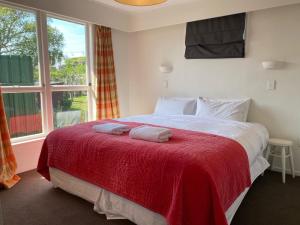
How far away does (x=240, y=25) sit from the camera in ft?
9.96

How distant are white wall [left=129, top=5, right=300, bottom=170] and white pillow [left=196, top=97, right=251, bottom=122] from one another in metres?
0.19

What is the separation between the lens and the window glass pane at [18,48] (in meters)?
2.75

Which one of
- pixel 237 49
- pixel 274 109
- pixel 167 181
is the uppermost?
pixel 237 49

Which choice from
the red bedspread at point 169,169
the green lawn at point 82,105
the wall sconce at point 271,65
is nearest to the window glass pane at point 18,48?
the green lawn at point 82,105

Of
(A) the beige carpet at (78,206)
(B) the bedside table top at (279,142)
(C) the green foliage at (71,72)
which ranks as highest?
(C) the green foliage at (71,72)

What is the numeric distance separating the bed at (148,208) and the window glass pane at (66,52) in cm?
140

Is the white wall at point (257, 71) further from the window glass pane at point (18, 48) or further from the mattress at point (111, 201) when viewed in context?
the window glass pane at point (18, 48)

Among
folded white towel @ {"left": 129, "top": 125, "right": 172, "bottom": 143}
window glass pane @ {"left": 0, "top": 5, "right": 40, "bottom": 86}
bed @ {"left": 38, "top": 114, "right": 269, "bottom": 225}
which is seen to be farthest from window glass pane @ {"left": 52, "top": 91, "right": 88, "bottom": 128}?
folded white towel @ {"left": 129, "top": 125, "right": 172, "bottom": 143}

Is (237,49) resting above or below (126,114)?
above

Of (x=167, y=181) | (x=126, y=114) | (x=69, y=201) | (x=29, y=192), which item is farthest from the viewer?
(x=126, y=114)

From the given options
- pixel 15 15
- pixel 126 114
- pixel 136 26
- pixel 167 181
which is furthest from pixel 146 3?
pixel 126 114

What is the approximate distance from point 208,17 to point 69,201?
2940 mm

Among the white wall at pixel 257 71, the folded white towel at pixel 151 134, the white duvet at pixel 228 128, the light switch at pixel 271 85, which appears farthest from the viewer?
the light switch at pixel 271 85

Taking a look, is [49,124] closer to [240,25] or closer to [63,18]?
[63,18]
